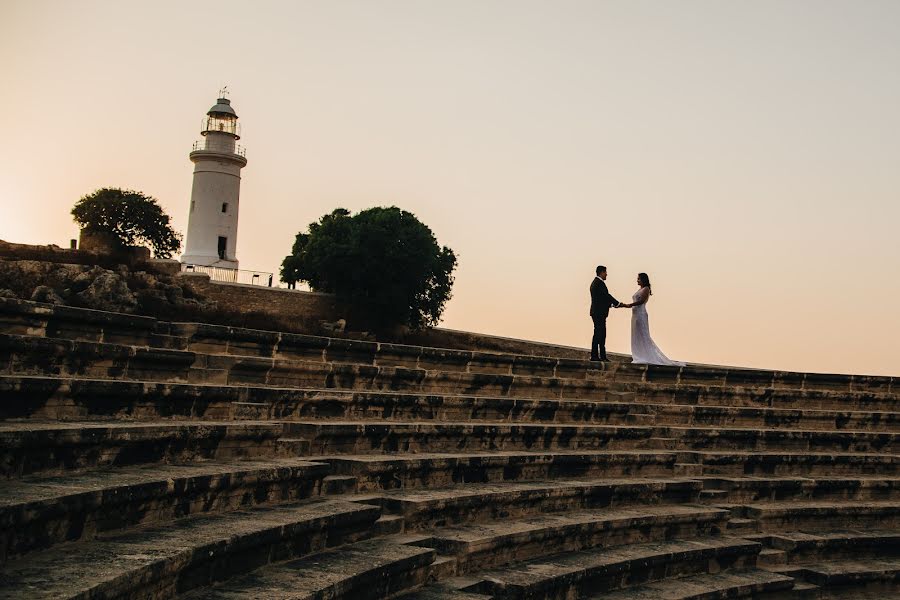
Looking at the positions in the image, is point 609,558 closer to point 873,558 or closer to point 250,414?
point 250,414

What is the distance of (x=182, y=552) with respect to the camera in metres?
4.75

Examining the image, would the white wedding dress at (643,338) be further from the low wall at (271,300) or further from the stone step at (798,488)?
the low wall at (271,300)

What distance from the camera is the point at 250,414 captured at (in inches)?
314

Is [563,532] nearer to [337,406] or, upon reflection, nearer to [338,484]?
[338,484]

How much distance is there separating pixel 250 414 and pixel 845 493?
7.21 m

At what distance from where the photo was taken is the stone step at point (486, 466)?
303 inches

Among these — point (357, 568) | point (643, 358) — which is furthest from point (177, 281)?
point (357, 568)

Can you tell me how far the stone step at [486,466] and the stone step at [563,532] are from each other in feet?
2.02

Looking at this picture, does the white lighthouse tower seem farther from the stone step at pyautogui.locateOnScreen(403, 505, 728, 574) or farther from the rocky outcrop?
the stone step at pyautogui.locateOnScreen(403, 505, 728, 574)

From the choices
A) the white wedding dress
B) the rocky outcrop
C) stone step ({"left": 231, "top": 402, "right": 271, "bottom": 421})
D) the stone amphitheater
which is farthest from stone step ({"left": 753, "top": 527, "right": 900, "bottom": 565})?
the rocky outcrop

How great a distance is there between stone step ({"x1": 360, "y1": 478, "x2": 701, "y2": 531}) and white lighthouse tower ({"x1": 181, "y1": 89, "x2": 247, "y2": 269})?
43239 mm

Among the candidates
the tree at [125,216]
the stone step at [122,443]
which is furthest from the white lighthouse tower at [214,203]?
the stone step at [122,443]

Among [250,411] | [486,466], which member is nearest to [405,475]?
[486,466]

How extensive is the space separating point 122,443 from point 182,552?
1468 mm
